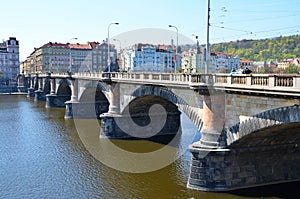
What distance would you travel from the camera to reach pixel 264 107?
19.4 m

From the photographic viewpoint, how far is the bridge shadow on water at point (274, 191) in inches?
883

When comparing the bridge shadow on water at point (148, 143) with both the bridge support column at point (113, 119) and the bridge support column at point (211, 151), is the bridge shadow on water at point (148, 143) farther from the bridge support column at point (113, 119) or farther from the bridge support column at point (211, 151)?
the bridge support column at point (211, 151)

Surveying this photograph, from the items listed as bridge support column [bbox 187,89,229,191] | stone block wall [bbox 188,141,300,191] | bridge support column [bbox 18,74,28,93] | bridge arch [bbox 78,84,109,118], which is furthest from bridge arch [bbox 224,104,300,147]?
bridge support column [bbox 18,74,28,93]

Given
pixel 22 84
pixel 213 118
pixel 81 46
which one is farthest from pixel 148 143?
pixel 81 46

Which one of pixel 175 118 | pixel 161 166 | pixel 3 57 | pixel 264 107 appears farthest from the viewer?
pixel 3 57

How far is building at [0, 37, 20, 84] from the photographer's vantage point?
15850 centimetres

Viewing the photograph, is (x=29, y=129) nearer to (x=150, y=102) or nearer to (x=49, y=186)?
(x=150, y=102)

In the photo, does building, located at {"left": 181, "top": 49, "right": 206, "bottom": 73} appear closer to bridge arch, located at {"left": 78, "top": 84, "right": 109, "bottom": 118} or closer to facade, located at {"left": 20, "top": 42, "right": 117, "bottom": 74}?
bridge arch, located at {"left": 78, "top": 84, "right": 109, "bottom": 118}

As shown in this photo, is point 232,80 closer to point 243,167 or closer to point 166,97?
point 243,167

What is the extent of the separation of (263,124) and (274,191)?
6.10 m

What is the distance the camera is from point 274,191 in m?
23.1

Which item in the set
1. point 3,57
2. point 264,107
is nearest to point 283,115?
point 264,107

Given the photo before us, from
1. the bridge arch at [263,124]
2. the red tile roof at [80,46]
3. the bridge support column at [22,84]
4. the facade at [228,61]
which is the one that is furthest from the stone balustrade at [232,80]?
the red tile roof at [80,46]

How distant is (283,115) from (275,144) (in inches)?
244
